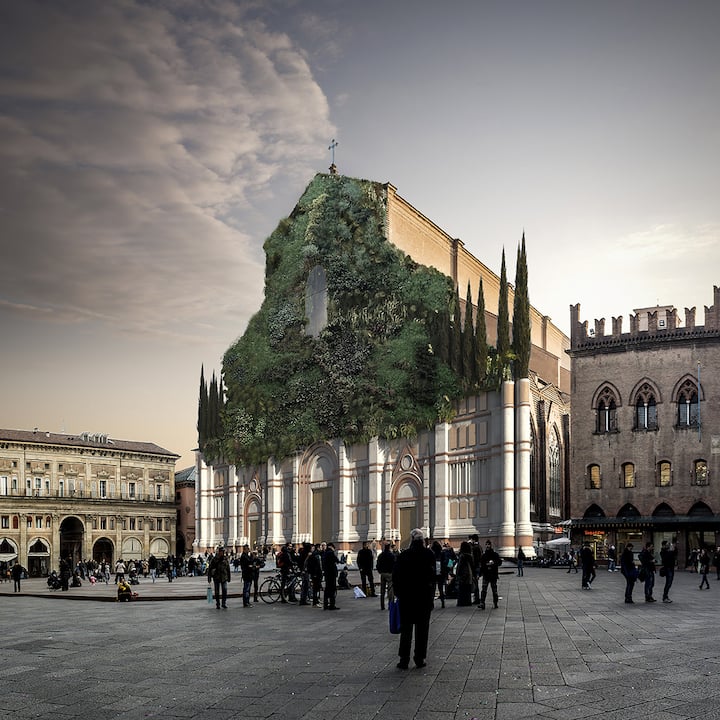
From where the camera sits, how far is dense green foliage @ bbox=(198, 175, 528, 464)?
55.8 metres

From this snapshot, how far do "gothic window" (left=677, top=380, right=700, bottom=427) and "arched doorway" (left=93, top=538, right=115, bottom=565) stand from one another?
196 feet

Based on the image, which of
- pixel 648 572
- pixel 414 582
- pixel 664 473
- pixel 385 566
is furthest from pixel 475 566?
pixel 664 473

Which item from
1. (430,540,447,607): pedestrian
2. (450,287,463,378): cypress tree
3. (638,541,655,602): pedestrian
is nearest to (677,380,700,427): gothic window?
(450,287,463,378): cypress tree

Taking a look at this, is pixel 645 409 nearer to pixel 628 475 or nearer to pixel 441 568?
pixel 628 475

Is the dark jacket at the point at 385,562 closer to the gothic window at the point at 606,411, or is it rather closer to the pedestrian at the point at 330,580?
the pedestrian at the point at 330,580

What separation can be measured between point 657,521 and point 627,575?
29169 mm

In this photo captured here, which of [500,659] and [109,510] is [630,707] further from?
[109,510]

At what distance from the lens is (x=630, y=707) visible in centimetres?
931

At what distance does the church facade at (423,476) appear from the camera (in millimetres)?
51219

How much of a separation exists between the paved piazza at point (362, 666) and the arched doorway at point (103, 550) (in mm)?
71326

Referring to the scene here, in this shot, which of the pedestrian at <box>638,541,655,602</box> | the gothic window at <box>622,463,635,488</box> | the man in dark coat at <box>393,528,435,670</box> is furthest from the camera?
the gothic window at <box>622,463,635,488</box>

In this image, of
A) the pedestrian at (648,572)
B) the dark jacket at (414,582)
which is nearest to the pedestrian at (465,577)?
the pedestrian at (648,572)

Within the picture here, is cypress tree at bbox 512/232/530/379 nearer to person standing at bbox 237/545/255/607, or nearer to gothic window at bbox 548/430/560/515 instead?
gothic window at bbox 548/430/560/515

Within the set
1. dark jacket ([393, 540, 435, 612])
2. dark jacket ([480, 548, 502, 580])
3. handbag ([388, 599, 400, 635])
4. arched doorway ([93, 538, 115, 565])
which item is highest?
dark jacket ([393, 540, 435, 612])
